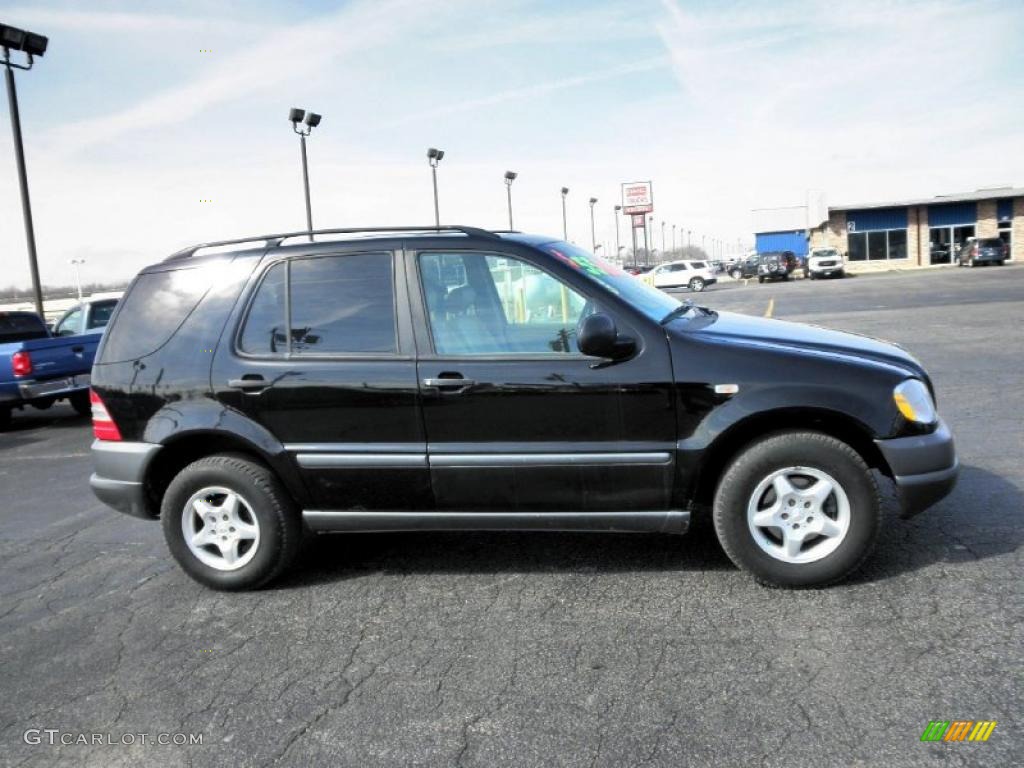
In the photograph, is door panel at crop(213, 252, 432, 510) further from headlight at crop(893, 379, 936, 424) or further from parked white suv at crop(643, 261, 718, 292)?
parked white suv at crop(643, 261, 718, 292)

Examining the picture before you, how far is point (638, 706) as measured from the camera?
2828 millimetres

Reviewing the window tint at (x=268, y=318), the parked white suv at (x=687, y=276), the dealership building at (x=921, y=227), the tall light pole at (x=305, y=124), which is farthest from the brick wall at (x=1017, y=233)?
the window tint at (x=268, y=318)

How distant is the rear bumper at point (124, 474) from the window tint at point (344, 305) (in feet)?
3.35

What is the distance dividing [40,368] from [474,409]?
8.56m

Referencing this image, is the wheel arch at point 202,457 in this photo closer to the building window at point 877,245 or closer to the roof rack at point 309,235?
the roof rack at point 309,235

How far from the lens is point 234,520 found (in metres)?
4.11

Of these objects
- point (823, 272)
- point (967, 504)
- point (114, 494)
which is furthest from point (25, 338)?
point (823, 272)

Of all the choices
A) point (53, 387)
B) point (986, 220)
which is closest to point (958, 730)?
point (53, 387)

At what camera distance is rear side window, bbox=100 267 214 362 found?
166 inches

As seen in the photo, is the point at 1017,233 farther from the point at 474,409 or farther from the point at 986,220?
the point at 474,409

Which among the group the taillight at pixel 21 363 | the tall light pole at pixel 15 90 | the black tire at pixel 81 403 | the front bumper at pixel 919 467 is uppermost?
the tall light pole at pixel 15 90

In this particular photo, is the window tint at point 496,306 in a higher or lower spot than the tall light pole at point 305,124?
lower

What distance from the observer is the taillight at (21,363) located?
9844mm

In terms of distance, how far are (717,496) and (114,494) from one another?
10.3 feet
